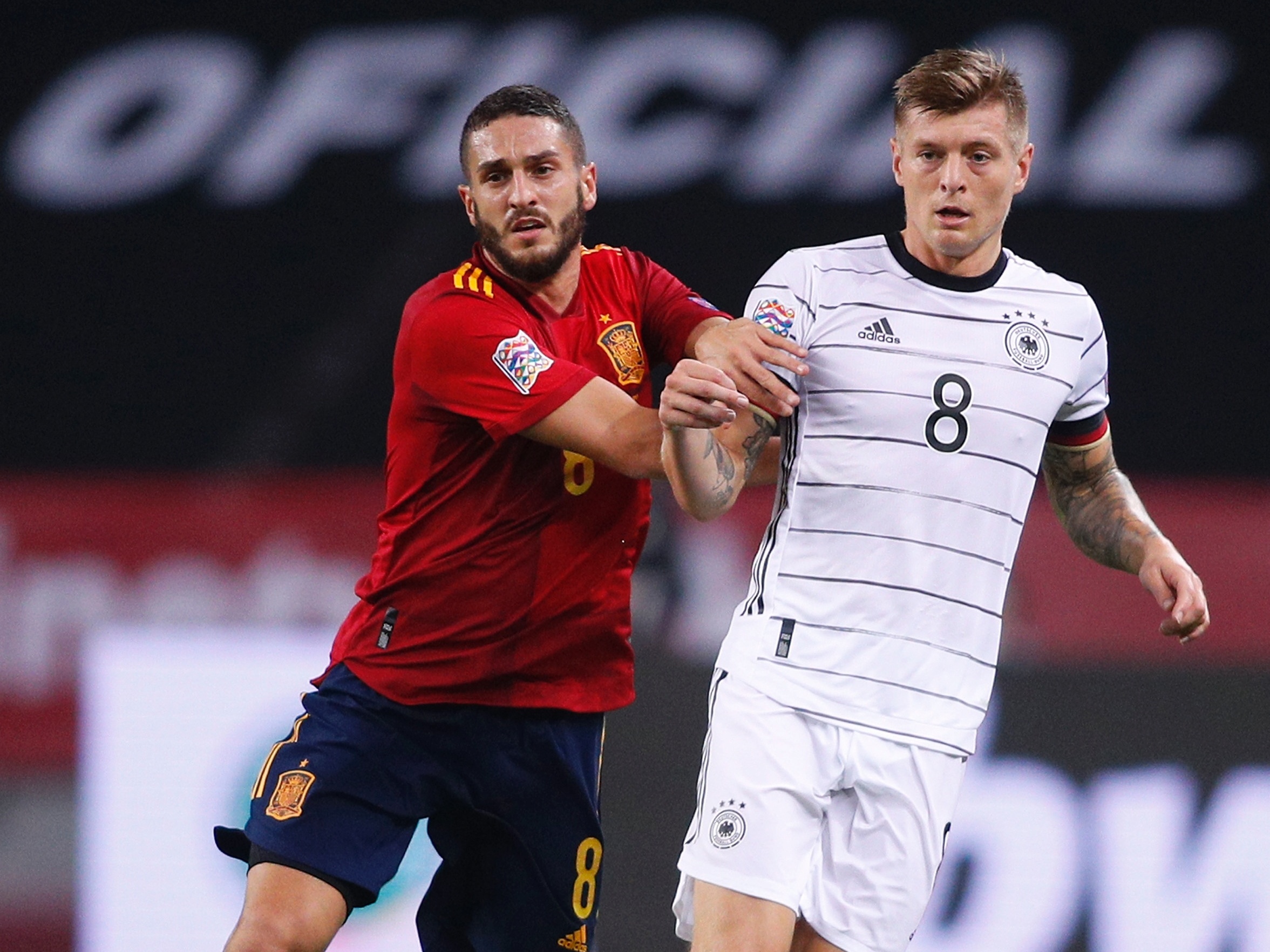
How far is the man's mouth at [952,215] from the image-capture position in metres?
3.10

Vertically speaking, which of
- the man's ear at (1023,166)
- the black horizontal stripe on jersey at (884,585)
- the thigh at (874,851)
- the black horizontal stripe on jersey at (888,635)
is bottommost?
the thigh at (874,851)

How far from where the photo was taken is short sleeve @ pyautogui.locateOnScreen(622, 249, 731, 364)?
140 inches

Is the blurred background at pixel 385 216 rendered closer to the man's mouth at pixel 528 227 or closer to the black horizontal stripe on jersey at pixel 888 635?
the man's mouth at pixel 528 227

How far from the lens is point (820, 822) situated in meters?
3.03

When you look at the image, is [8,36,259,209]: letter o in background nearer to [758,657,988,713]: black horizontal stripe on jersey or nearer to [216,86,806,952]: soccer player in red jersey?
[216,86,806,952]: soccer player in red jersey

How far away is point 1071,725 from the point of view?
473 centimetres

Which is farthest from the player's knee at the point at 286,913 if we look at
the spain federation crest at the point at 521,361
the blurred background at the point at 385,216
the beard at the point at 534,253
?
the blurred background at the point at 385,216

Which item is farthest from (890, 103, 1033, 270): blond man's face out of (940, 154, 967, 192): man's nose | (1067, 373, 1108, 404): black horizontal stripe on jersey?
(1067, 373, 1108, 404): black horizontal stripe on jersey

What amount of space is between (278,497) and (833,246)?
3805 millimetres

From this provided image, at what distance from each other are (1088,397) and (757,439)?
24.9 inches

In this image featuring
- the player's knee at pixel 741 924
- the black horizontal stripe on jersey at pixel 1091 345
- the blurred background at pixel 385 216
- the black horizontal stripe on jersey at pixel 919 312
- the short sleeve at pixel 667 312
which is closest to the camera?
the player's knee at pixel 741 924

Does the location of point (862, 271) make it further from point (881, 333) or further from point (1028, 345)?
point (1028, 345)

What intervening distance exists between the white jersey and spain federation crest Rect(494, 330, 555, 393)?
0.41 metres

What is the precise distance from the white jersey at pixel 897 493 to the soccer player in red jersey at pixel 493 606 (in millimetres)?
337
